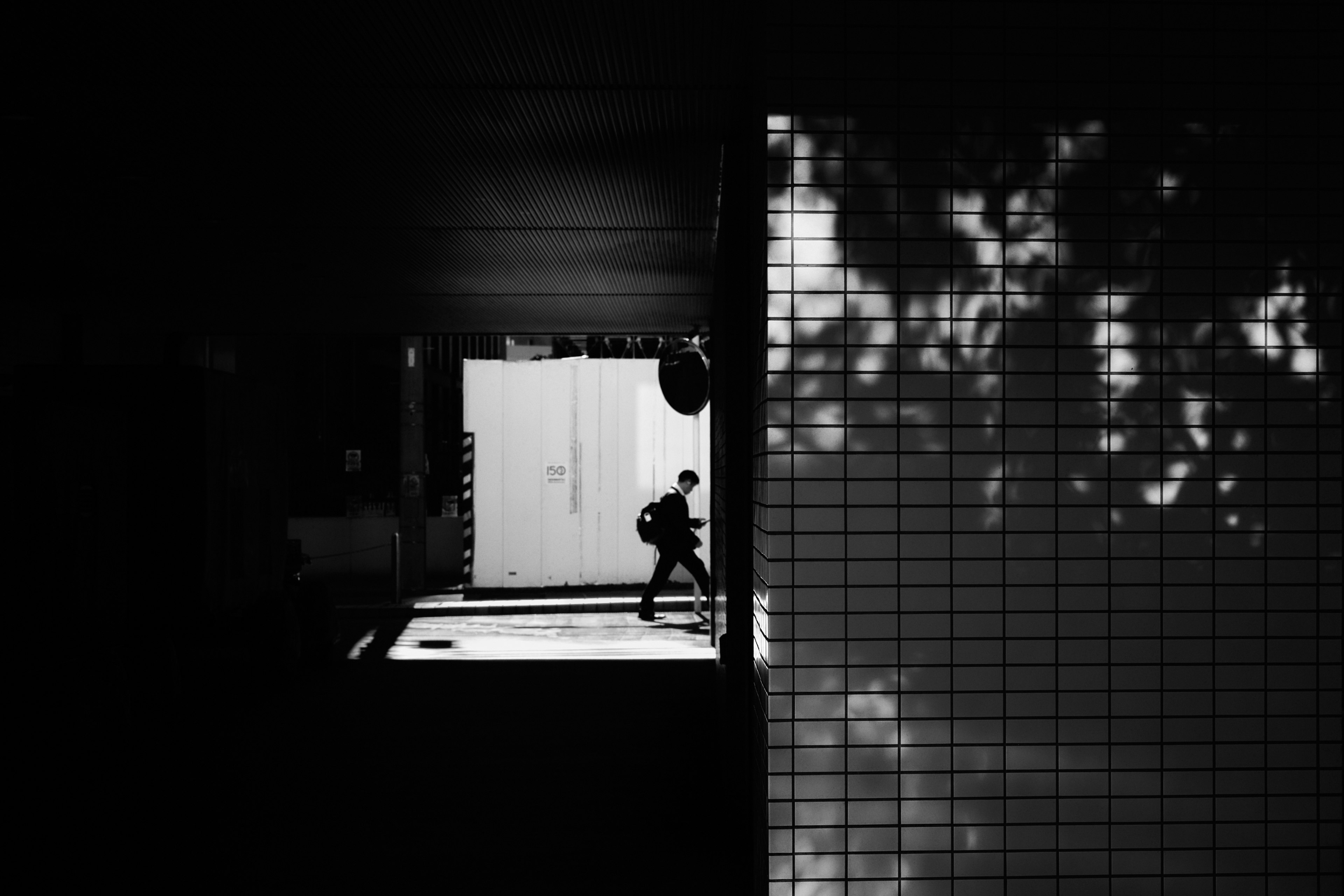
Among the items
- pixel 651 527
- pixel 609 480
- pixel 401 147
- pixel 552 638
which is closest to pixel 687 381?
pixel 651 527

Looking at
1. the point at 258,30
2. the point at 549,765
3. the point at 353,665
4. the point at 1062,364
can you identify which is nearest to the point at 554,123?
the point at 258,30

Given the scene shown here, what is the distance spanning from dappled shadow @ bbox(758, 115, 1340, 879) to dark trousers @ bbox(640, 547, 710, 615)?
33.9 feet

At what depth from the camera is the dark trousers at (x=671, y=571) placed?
13.7 m

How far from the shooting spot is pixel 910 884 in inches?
126

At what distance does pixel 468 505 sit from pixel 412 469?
3.93 feet

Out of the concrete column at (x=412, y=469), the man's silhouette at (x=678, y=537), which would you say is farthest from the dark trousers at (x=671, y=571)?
the concrete column at (x=412, y=469)

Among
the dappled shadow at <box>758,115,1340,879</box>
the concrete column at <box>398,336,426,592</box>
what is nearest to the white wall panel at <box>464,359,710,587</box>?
the concrete column at <box>398,336,426,592</box>

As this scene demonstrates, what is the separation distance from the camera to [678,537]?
13.6m

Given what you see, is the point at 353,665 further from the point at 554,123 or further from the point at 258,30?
the point at 258,30

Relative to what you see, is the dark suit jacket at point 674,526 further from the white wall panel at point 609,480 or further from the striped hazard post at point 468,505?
the striped hazard post at point 468,505

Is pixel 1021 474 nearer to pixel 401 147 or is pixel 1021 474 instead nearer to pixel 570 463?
pixel 401 147

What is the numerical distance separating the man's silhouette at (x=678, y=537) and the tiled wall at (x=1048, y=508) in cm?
1019

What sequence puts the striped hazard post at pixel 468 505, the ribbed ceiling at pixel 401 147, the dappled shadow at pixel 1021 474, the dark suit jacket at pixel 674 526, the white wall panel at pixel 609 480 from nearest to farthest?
the dappled shadow at pixel 1021 474
the ribbed ceiling at pixel 401 147
the dark suit jacket at pixel 674 526
the striped hazard post at pixel 468 505
the white wall panel at pixel 609 480

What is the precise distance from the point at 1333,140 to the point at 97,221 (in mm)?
7003
